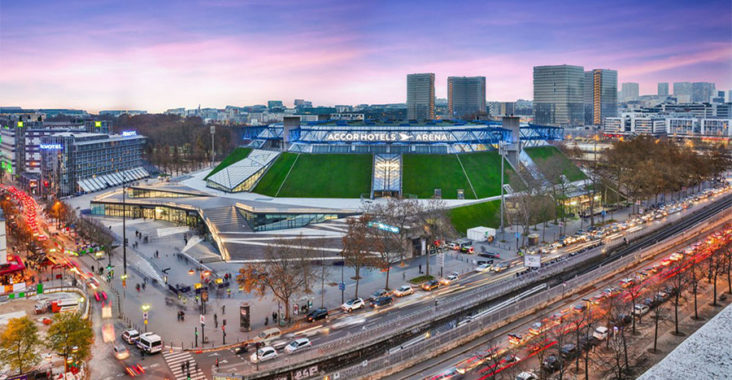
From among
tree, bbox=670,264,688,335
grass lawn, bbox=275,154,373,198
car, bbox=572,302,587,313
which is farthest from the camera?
grass lawn, bbox=275,154,373,198

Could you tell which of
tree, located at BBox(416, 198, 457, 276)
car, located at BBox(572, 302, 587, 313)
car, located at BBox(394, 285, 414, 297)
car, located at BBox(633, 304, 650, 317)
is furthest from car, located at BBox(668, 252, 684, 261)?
car, located at BBox(394, 285, 414, 297)

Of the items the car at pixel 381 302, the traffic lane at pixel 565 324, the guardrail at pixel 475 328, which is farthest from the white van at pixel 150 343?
the traffic lane at pixel 565 324

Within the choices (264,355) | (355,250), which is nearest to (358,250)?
(355,250)

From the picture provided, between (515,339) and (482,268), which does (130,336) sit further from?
(482,268)

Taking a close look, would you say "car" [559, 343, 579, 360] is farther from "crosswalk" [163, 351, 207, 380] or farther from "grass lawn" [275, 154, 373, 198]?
"grass lawn" [275, 154, 373, 198]

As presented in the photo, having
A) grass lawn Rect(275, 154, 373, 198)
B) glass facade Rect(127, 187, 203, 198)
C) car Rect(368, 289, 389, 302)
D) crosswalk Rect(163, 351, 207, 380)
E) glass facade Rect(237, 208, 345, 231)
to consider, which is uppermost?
grass lawn Rect(275, 154, 373, 198)

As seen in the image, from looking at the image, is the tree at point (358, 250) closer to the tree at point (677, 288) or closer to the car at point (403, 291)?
the car at point (403, 291)
